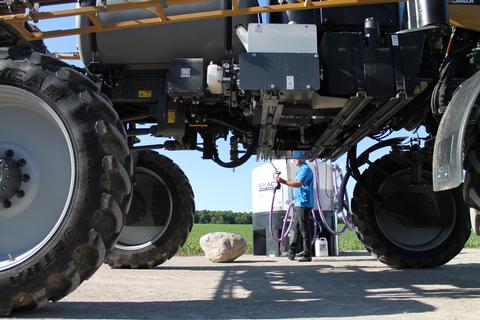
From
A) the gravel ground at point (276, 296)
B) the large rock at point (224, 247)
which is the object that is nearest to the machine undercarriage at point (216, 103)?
the gravel ground at point (276, 296)

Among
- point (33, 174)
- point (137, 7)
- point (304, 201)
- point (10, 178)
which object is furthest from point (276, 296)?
point (304, 201)

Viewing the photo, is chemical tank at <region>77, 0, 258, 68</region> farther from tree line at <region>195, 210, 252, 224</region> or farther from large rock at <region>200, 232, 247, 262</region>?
tree line at <region>195, 210, 252, 224</region>

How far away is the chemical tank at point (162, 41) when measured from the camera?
13.6 ft

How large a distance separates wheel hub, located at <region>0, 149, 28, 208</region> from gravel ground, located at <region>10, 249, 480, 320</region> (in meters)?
0.72

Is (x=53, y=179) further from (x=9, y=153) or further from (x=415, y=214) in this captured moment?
(x=415, y=214)

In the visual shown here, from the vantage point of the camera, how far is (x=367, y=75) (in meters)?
3.94

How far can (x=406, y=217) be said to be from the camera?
612cm

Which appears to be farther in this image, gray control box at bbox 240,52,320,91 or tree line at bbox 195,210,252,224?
tree line at bbox 195,210,252,224

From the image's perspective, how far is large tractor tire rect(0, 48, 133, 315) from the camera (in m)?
2.91

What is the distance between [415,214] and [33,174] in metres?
4.51

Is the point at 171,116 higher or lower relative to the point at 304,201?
higher

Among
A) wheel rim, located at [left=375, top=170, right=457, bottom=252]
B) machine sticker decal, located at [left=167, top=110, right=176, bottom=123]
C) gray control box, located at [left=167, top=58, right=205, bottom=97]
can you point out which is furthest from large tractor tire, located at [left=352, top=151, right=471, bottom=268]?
gray control box, located at [left=167, top=58, right=205, bottom=97]

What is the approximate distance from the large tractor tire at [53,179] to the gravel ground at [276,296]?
0.92ft

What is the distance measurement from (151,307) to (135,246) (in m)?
2.90
